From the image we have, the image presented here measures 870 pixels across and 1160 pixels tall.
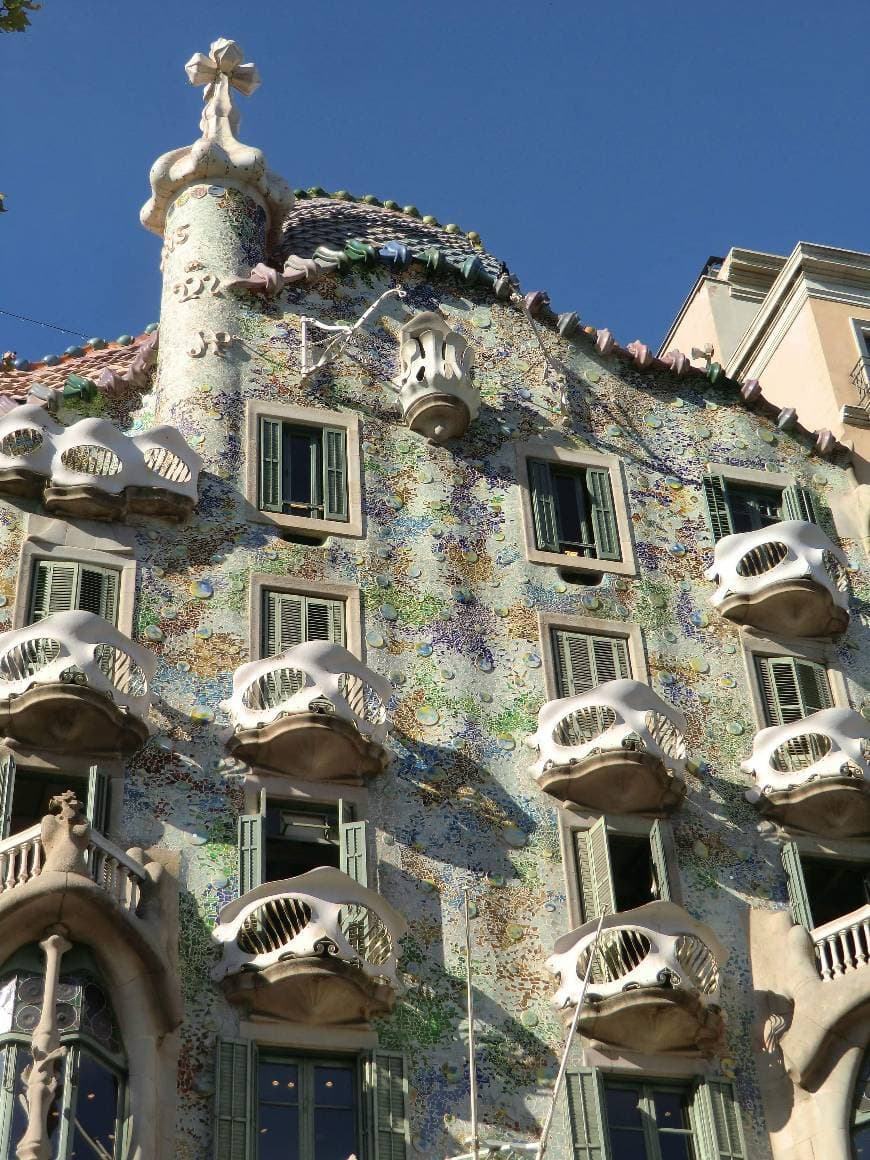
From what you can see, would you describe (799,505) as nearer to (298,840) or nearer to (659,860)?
(659,860)

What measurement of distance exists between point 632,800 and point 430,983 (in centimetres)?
366

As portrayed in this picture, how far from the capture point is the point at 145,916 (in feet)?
70.7

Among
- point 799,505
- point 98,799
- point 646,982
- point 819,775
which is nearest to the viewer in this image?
point 646,982

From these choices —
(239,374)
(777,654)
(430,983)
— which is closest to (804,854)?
(777,654)

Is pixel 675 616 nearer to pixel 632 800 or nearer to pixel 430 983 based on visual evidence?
pixel 632 800

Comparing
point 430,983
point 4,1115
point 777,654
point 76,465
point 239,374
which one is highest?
point 239,374

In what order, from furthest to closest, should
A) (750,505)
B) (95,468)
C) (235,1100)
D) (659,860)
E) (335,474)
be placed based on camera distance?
(750,505), (335,474), (95,468), (659,860), (235,1100)

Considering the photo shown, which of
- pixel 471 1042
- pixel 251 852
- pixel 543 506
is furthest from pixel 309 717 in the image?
pixel 543 506

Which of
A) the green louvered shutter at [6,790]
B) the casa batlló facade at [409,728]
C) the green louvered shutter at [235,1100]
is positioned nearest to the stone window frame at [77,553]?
the casa batlló facade at [409,728]

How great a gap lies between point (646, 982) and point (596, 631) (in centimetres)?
574

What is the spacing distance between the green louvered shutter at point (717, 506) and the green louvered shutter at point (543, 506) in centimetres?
231

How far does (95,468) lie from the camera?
86.2 ft

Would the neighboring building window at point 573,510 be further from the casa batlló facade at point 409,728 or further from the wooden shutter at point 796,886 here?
the wooden shutter at point 796,886

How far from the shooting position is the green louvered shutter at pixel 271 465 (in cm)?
2712
